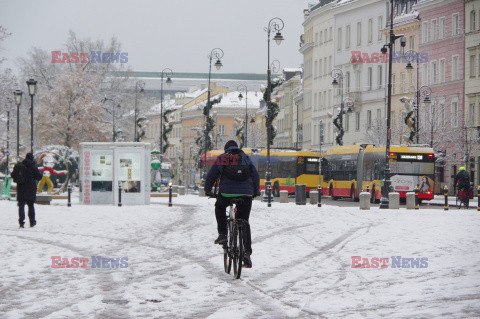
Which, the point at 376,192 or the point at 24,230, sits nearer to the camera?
the point at 24,230

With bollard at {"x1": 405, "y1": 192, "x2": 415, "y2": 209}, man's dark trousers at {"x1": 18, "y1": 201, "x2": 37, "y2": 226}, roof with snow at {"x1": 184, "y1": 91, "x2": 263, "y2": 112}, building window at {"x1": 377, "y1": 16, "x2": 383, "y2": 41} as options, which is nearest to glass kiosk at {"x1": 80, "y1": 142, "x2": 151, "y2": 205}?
bollard at {"x1": 405, "y1": 192, "x2": 415, "y2": 209}

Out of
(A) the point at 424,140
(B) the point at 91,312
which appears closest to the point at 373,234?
(B) the point at 91,312

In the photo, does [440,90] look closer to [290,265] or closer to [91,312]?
[290,265]

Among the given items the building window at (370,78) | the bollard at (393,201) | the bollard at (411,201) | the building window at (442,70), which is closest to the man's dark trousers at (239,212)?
the bollard at (393,201)

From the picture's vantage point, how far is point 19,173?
24.6 metres

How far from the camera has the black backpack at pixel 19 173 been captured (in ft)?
80.2

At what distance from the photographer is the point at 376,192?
165ft

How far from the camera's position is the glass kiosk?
39.0 metres

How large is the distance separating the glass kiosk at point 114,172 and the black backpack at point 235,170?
24.9 meters

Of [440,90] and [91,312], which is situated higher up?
[440,90]

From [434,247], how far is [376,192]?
1245 inches

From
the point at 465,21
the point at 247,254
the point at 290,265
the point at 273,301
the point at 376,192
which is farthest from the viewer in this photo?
the point at 465,21

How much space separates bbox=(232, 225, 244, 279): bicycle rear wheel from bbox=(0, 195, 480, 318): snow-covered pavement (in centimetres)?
16

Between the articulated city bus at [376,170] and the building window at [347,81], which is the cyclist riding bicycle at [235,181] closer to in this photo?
the articulated city bus at [376,170]
